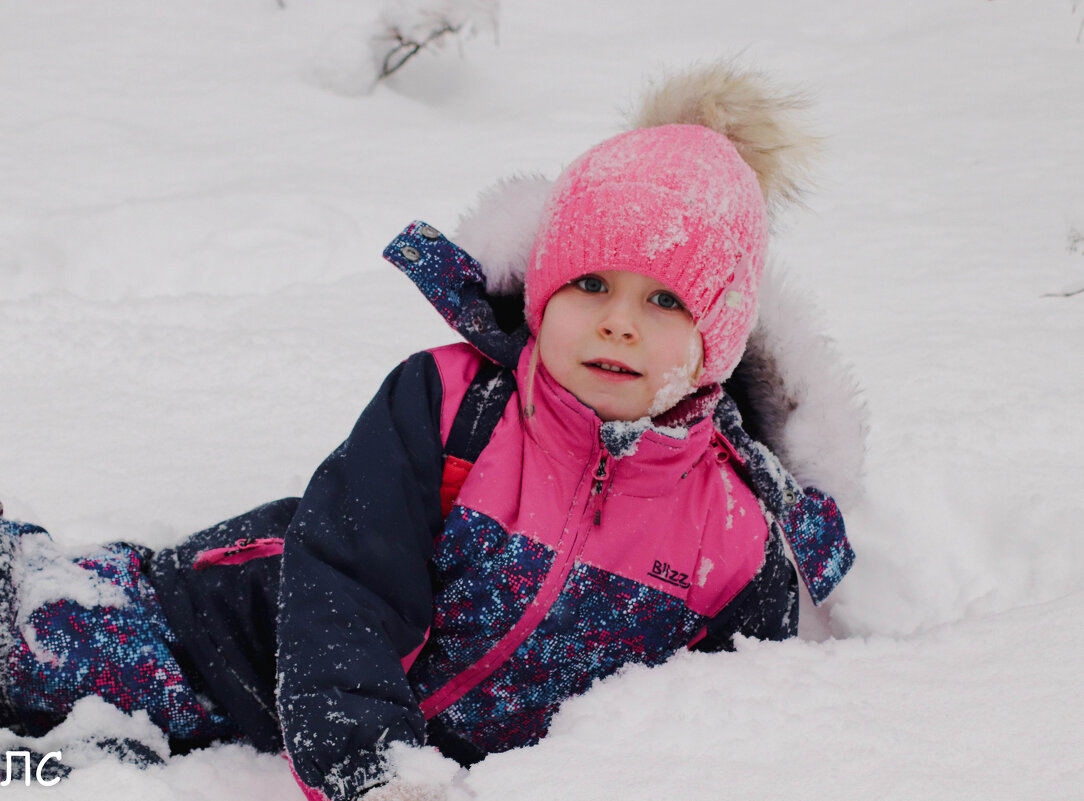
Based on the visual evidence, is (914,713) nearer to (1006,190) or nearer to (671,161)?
(671,161)

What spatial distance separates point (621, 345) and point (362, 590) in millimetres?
504

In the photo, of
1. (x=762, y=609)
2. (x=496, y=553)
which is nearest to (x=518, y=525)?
(x=496, y=553)

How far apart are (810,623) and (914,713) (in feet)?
2.49

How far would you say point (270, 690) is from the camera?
4.70ft

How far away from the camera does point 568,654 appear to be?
1431mm

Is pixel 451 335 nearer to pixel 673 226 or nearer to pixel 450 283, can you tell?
pixel 450 283

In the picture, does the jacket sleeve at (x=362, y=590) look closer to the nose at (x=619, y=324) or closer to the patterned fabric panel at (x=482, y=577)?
the patterned fabric panel at (x=482, y=577)

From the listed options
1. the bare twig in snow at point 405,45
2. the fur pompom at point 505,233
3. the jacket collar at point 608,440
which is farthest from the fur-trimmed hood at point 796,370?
the bare twig in snow at point 405,45

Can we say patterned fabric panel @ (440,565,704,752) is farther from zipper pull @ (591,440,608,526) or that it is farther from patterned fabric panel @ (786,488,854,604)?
patterned fabric panel @ (786,488,854,604)

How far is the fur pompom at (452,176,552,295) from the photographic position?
5.02 feet

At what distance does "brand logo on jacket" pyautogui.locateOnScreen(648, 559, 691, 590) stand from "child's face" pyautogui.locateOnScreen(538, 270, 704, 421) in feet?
0.79

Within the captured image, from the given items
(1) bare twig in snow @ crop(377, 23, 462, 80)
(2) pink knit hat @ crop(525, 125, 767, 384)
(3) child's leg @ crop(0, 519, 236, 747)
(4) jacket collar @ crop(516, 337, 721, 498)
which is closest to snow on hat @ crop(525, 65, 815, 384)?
(2) pink knit hat @ crop(525, 125, 767, 384)

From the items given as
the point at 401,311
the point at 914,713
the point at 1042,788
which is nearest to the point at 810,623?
the point at 914,713

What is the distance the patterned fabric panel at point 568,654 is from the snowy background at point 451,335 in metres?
0.12
